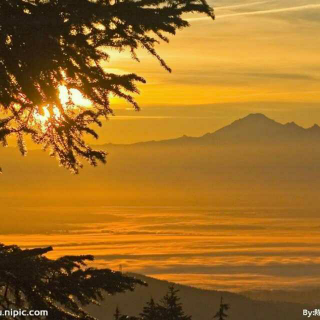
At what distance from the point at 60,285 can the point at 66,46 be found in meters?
3.17

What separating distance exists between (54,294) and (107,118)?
2.77m

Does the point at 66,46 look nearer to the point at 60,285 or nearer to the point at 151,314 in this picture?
the point at 60,285

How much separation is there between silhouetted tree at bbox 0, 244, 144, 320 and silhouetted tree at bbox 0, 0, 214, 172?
6.75 ft

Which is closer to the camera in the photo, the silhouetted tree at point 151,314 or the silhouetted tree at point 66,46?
the silhouetted tree at point 66,46

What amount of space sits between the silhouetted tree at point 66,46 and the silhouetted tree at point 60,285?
2.06m

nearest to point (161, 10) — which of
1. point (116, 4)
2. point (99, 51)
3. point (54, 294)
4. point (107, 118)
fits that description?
point (116, 4)

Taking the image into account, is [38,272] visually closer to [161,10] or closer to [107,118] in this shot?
[107,118]

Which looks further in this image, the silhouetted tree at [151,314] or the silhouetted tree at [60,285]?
the silhouetted tree at [151,314]

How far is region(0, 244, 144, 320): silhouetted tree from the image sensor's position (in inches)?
450

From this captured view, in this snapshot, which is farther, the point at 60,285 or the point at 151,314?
the point at 151,314

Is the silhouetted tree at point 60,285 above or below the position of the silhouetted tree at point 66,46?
below

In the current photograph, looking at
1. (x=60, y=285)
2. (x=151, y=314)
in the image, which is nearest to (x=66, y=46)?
(x=60, y=285)

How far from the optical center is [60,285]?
1166cm

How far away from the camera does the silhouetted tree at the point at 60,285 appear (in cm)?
1143
